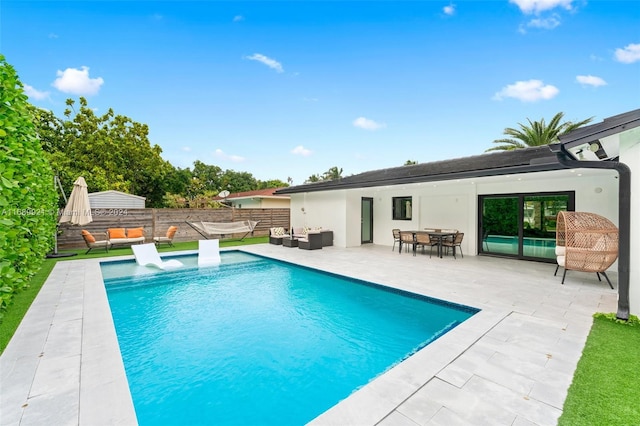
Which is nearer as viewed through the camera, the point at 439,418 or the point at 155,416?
the point at 439,418

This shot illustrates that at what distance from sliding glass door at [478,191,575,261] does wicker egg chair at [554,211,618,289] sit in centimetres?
253

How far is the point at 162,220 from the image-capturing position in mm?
13656

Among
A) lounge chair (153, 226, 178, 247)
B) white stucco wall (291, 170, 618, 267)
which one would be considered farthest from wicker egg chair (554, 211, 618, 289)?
lounge chair (153, 226, 178, 247)

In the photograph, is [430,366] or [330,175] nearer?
[430,366]

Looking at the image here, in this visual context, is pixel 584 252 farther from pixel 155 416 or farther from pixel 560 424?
pixel 155 416

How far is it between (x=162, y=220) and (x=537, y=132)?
2295 cm

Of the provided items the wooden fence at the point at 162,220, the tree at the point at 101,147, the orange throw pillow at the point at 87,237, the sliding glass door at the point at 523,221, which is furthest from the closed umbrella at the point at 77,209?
the sliding glass door at the point at 523,221

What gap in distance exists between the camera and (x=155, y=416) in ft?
8.52

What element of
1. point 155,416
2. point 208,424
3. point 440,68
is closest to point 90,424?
point 155,416

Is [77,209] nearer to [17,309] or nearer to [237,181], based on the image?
[17,309]

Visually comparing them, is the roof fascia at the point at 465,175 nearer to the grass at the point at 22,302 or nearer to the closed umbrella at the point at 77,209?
the grass at the point at 22,302

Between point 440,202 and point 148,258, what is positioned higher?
point 440,202

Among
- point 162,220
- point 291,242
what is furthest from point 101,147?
point 291,242

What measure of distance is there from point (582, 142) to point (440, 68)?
1093cm
